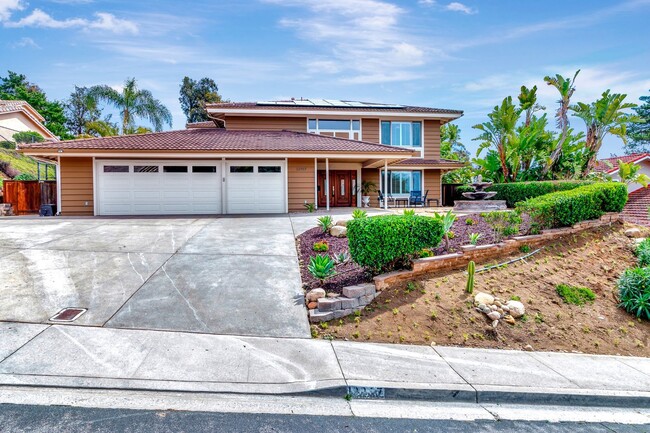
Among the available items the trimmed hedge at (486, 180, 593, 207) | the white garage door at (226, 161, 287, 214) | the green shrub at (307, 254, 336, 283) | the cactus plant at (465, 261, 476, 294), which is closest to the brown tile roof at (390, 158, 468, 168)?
the trimmed hedge at (486, 180, 593, 207)

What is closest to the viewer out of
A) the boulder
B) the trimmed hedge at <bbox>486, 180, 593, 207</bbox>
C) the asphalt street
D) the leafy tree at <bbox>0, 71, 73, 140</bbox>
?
the asphalt street

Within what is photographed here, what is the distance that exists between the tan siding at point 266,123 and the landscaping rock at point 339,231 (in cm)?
1127

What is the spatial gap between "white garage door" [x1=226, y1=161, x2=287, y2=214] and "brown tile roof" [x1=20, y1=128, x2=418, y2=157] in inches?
36.4

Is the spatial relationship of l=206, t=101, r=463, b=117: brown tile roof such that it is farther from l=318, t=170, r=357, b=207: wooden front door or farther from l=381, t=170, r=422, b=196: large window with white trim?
l=318, t=170, r=357, b=207: wooden front door

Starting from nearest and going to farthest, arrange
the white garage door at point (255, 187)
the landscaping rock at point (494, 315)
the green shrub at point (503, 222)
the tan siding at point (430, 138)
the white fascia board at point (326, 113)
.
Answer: the landscaping rock at point (494, 315)
the green shrub at point (503, 222)
the white garage door at point (255, 187)
the white fascia board at point (326, 113)
the tan siding at point (430, 138)

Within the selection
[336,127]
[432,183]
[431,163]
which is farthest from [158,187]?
[432,183]

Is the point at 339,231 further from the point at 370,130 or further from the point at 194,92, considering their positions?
the point at 194,92

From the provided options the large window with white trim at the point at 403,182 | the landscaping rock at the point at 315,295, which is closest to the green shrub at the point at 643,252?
the landscaping rock at the point at 315,295

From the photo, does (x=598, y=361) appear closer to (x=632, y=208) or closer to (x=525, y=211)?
(x=525, y=211)

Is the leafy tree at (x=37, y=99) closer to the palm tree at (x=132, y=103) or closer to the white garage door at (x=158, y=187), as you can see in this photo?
the palm tree at (x=132, y=103)

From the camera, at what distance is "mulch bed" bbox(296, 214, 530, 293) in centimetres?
585

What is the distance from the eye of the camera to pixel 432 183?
2030 centimetres

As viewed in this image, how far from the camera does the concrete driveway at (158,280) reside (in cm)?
479

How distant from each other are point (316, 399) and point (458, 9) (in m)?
10.4
